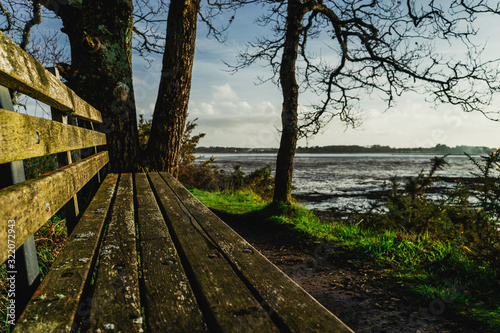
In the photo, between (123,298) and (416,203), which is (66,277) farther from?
(416,203)

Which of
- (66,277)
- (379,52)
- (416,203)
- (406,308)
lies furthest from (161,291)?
(379,52)

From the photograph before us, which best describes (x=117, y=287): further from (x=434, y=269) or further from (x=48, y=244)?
(x=434, y=269)

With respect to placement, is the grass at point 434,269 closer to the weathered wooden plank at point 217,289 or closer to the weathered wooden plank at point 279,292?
the weathered wooden plank at point 279,292

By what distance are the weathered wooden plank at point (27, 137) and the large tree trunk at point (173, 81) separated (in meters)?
3.13

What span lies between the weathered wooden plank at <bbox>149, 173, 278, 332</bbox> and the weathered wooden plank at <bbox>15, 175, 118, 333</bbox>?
350mm

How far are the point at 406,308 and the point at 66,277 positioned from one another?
8.59ft

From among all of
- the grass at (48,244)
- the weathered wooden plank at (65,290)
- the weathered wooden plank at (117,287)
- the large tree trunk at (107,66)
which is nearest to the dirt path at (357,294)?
the weathered wooden plank at (117,287)

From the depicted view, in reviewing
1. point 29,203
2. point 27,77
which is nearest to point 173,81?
point 27,77

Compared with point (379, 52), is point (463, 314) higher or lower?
lower

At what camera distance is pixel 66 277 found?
41.6 inches

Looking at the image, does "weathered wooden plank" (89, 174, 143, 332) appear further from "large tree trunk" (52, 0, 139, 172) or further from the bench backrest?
"large tree trunk" (52, 0, 139, 172)

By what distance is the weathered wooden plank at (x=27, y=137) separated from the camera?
0.93 metres

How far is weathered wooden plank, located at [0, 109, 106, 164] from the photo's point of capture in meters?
0.93

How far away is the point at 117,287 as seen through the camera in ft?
3.24
